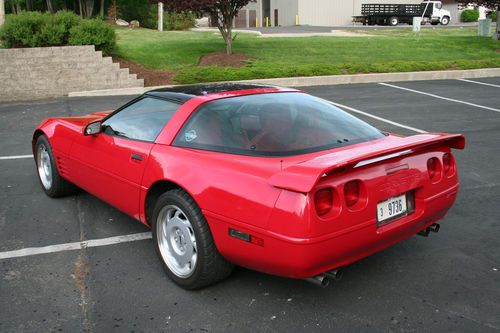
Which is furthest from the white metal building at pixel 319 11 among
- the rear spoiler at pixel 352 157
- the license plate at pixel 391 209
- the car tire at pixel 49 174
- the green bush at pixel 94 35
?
the license plate at pixel 391 209

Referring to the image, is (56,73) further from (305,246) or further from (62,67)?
(305,246)

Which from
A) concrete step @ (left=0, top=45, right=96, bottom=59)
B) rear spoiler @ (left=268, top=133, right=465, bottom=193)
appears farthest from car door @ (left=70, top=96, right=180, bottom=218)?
concrete step @ (left=0, top=45, right=96, bottom=59)

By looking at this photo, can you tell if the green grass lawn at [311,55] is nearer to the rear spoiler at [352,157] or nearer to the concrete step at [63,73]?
the concrete step at [63,73]

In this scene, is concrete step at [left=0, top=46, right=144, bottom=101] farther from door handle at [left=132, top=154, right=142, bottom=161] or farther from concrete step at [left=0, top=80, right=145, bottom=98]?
door handle at [left=132, top=154, right=142, bottom=161]

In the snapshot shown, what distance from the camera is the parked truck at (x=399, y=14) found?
4353 centimetres

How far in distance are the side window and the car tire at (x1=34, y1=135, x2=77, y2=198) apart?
108 centimetres

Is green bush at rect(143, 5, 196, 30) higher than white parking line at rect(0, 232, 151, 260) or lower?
higher

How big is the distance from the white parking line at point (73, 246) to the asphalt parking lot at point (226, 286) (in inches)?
1.2

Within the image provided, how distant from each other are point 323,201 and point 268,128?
86 centimetres

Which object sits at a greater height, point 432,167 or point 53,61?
point 53,61

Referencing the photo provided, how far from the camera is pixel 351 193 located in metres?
3.15

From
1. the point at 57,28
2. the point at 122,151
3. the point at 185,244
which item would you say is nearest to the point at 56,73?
the point at 57,28

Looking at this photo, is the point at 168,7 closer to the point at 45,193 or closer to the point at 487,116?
the point at 487,116

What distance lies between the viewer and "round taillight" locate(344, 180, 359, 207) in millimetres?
3117
